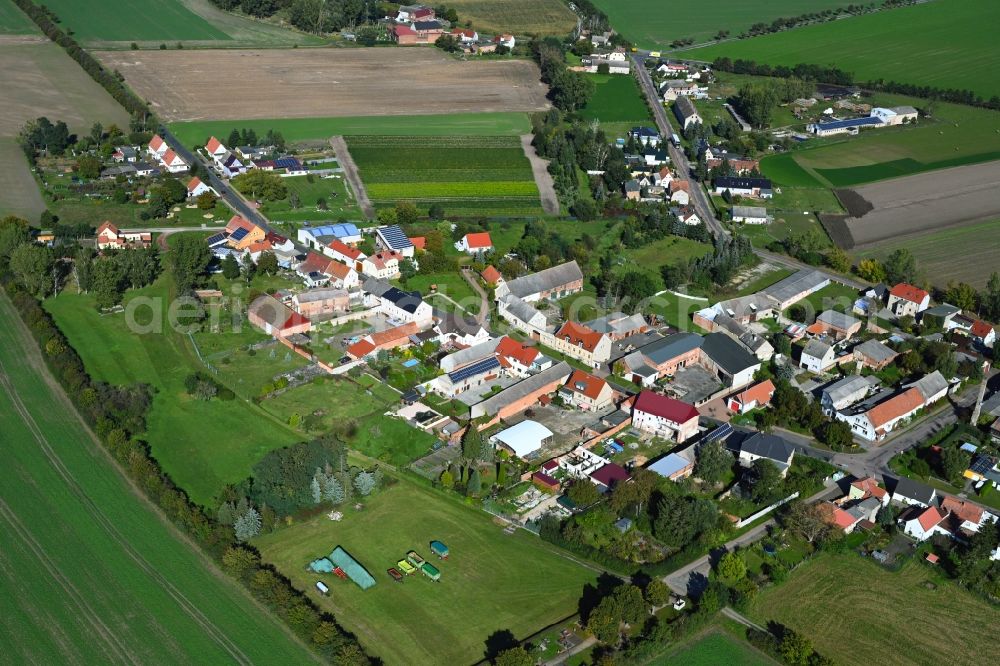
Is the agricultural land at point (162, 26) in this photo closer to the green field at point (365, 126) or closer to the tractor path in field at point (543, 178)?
the green field at point (365, 126)

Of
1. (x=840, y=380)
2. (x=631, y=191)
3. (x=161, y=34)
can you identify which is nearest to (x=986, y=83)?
(x=631, y=191)

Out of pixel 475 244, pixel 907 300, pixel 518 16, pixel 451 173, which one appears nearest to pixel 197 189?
pixel 451 173

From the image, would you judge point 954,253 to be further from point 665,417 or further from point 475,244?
point 665,417

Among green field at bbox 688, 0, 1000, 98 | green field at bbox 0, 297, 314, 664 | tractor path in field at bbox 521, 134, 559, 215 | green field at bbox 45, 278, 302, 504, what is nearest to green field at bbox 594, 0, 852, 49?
green field at bbox 688, 0, 1000, 98

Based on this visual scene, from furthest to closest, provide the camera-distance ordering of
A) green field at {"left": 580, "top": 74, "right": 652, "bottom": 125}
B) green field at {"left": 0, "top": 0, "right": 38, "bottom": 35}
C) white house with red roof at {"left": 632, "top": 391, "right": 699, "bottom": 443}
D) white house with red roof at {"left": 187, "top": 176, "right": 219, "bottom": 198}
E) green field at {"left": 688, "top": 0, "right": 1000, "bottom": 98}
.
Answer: green field at {"left": 688, "top": 0, "right": 1000, "bottom": 98}, green field at {"left": 0, "top": 0, "right": 38, "bottom": 35}, green field at {"left": 580, "top": 74, "right": 652, "bottom": 125}, white house with red roof at {"left": 187, "top": 176, "right": 219, "bottom": 198}, white house with red roof at {"left": 632, "top": 391, "right": 699, "bottom": 443}

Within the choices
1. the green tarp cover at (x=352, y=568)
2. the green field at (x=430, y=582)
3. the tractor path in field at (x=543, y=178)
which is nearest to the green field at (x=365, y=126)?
the tractor path in field at (x=543, y=178)

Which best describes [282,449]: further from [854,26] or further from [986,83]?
[854,26]

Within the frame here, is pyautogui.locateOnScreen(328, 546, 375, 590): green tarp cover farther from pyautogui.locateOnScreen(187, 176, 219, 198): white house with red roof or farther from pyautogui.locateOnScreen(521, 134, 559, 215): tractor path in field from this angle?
pyautogui.locateOnScreen(187, 176, 219, 198): white house with red roof
